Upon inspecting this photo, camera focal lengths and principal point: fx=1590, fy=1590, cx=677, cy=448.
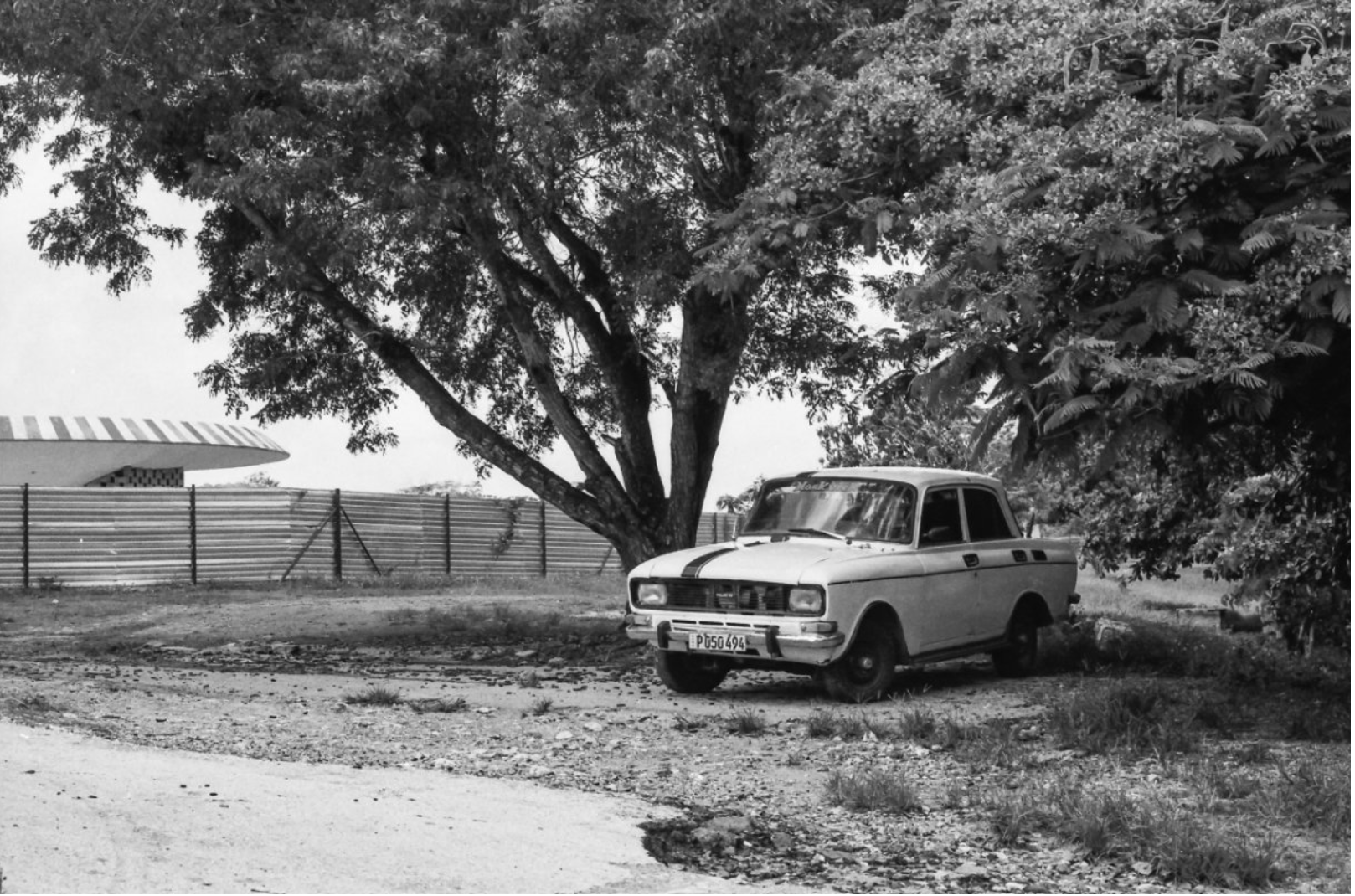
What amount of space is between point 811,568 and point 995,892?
5.64 m

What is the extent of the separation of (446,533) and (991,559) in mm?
22615

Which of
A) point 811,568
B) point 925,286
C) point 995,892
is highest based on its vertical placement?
point 925,286

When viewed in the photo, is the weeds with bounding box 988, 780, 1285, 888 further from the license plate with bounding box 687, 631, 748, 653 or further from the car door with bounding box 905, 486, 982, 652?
the car door with bounding box 905, 486, 982, 652

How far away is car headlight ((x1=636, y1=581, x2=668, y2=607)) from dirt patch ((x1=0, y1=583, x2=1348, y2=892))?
2.56ft

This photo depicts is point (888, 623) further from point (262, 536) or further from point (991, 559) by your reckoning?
point (262, 536)

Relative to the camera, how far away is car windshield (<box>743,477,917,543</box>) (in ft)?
41.8

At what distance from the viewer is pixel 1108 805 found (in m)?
7.08

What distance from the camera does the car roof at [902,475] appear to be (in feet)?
43.0

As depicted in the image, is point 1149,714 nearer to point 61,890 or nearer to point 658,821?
point 658,821

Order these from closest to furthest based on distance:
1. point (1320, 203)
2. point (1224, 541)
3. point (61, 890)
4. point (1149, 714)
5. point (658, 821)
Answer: point (61, 890) → point (658, 821) → point (1320, 203) → point (1149, 714) → point (1224, 541)

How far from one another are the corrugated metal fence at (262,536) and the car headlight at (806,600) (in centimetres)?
2031

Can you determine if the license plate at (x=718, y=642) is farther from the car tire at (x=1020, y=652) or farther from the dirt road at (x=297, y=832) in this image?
the dirt road at (x=297, y=832)

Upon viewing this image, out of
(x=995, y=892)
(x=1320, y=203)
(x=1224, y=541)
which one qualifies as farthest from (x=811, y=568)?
(x=1224, y=541)

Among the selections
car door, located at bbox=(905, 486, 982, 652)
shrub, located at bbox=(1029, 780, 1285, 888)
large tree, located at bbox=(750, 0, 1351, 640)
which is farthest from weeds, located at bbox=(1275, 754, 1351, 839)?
car door, located at bbox=(905, 486, 982, 652)
